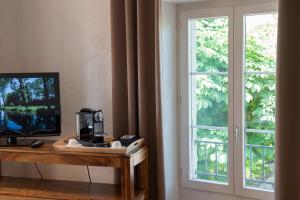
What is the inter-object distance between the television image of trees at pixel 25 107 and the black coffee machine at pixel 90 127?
0.85 feet

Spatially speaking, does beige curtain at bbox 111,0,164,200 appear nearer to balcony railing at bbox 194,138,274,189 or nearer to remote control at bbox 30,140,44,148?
balcony railing at bbox 194,138,274,189

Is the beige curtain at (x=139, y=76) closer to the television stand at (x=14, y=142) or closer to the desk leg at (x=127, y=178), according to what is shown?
the desk leg at (x=127, y=178)

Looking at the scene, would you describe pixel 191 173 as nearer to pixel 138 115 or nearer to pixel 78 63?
pixel 138 115

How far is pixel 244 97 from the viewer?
2.81m

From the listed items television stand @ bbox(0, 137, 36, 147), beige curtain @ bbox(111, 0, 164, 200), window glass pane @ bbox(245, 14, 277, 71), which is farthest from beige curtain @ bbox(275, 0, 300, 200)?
television stand @ bbox(0, 137, 36, 147)

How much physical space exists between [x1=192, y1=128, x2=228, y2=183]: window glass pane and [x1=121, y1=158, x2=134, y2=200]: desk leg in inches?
28.6

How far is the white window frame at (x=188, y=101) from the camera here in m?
2.84

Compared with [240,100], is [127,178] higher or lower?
lower

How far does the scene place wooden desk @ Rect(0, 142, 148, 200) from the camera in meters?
2.55

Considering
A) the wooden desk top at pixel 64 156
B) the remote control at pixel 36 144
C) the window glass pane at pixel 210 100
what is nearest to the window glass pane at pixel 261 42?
the window glass pane at pixel 210 100

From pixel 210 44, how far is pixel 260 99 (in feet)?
1.82

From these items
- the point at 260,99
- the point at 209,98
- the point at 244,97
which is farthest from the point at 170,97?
the point at 260,99

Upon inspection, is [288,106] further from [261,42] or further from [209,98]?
[209,98]

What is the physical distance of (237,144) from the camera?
2.86 m
